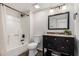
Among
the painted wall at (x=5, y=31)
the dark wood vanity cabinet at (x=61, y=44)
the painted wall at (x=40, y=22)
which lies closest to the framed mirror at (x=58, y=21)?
the painted wall at (x=40, y=22)

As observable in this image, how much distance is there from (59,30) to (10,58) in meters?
2.38

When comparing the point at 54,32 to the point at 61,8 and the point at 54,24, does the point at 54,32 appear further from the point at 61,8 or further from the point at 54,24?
the point at 61,8

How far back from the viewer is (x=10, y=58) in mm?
453

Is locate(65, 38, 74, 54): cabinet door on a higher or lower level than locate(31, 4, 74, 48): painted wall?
lower

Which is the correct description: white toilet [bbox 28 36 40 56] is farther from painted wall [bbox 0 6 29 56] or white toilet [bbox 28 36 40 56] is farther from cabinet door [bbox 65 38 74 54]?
cabinet door [bbox 65 38 74 54]

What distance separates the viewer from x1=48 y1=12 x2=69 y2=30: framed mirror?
8.11ft

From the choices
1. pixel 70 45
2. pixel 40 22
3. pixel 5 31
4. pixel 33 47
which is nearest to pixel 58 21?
pixel 40 22

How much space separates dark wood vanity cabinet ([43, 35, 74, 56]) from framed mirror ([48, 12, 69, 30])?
0.54 metres

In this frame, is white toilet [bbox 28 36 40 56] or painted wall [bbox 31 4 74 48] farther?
painted wall [bbox 31 4 74 48]

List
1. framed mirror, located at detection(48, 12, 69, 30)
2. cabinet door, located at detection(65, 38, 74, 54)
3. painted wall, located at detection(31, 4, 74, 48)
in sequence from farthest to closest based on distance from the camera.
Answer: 1. painted wall, located at detection(31, 4, 74, 48)
2. framed mirror, located at detection(48, 12, 69, 30)
3. cabinet door, located at detection(65, 38, 74, 54)

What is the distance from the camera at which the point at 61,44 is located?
6.93 feet

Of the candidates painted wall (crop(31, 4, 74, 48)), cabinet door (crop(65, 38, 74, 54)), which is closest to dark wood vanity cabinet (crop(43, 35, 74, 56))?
cabinet door (crop(65, 38, 74, 54))

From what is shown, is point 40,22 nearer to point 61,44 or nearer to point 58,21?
point 58,21

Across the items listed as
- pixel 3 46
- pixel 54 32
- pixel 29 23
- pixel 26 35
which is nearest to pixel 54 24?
pixel 54 32
